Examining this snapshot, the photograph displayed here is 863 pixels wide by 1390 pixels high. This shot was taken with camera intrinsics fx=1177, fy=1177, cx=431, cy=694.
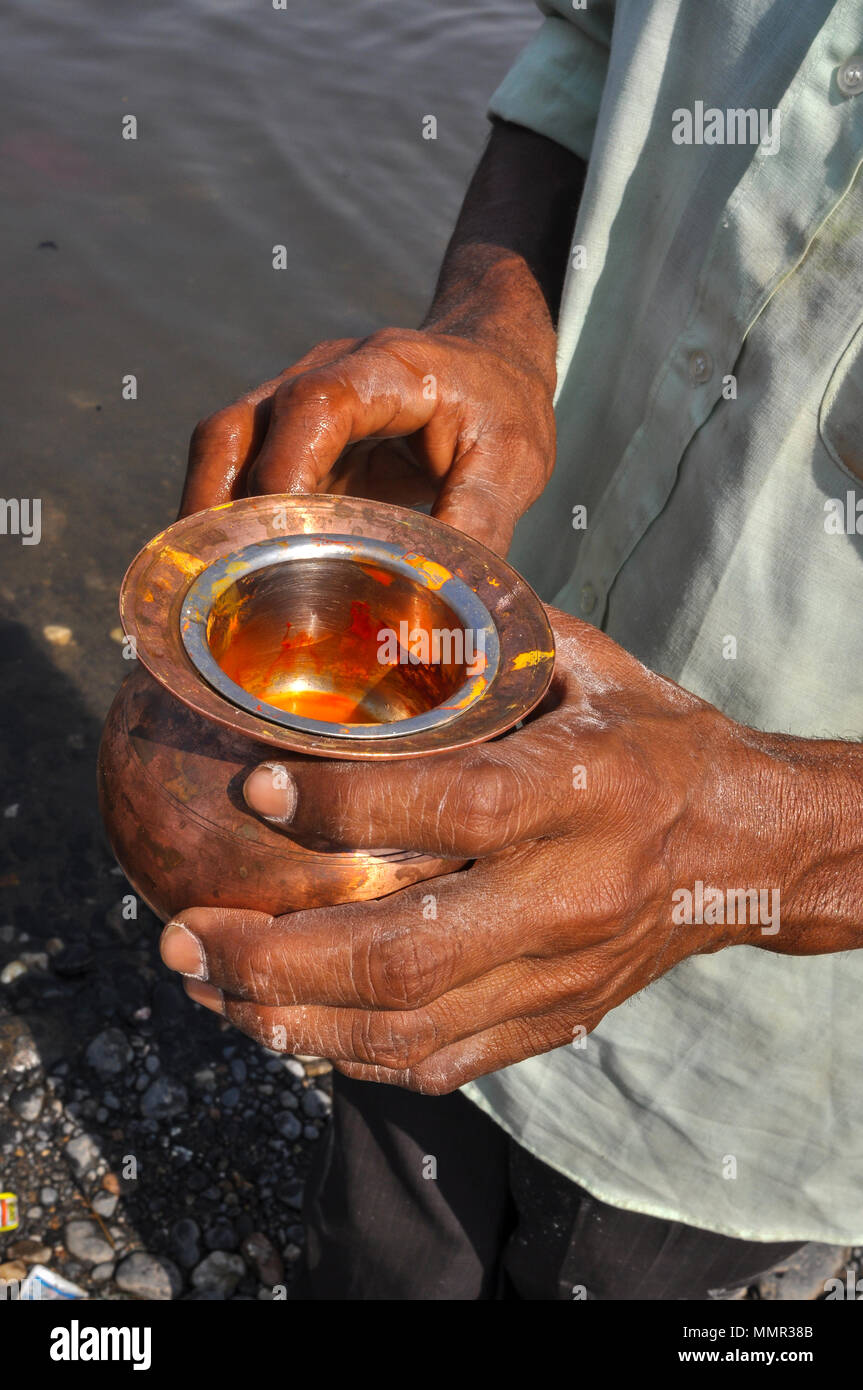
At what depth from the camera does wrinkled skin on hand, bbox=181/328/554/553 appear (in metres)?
1.96

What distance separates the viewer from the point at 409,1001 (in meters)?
1.61

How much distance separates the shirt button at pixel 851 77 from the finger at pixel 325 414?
2.78 feet

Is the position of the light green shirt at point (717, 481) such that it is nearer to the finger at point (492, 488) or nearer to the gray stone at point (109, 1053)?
the finger at point (492, 488)

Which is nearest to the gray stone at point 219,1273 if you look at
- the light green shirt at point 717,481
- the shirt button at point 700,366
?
the light green shirt at point 717,481

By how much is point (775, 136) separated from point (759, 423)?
1.58 feet

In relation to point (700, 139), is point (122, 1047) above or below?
below

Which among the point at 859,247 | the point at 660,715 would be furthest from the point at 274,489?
the point at 859,247

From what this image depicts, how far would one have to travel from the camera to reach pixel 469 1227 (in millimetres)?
2777

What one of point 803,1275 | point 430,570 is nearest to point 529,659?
point 430,570

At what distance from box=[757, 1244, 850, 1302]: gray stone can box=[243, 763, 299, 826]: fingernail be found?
3.09 metres

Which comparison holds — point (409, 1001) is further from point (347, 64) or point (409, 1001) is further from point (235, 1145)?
point (347, 64)

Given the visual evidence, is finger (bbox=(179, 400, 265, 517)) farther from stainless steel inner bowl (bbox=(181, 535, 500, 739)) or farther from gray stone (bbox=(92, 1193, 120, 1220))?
gray stone (bbox=(92, 1193, 120, 1220))

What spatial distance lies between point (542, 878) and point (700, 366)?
1082 millimetres

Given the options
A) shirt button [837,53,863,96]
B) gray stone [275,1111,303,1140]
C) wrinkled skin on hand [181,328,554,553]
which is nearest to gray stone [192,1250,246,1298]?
gray stone [275,1111,303,1140]
